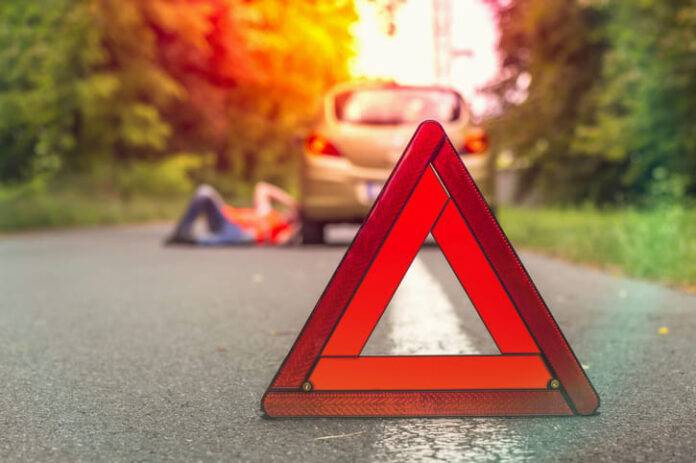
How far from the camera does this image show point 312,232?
42.8 feet

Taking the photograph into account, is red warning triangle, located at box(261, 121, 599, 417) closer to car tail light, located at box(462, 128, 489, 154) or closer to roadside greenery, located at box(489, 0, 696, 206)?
roadside greenery, located at box(489, 0, 696, 206)

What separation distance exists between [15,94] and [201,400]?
51.6ft

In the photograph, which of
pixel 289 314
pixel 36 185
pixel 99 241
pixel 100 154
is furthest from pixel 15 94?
pixel 289 314

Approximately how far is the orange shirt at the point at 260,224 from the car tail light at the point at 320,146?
2.45 m

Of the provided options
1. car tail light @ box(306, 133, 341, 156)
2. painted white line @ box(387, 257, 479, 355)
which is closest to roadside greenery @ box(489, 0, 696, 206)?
car tail light @ box(306, 133, 341, 156)

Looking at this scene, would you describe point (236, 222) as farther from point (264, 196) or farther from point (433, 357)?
point (433, 357)

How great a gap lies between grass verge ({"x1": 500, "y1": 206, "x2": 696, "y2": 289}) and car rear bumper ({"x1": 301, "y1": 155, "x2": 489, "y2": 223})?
1.21 metres

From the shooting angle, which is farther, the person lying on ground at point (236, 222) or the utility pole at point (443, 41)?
the utility pole at point (443, 41)

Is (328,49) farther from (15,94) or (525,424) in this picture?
(525,424)

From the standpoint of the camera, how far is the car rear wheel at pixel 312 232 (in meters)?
12.9

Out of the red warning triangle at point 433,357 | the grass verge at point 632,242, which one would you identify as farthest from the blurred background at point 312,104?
the red warning triangle at point 433,357

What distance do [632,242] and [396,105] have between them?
11.3 ft

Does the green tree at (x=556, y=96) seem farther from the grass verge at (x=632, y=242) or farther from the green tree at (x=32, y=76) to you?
the green tree at (x=32, y=76)

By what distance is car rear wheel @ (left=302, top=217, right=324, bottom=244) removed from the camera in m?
12.9
